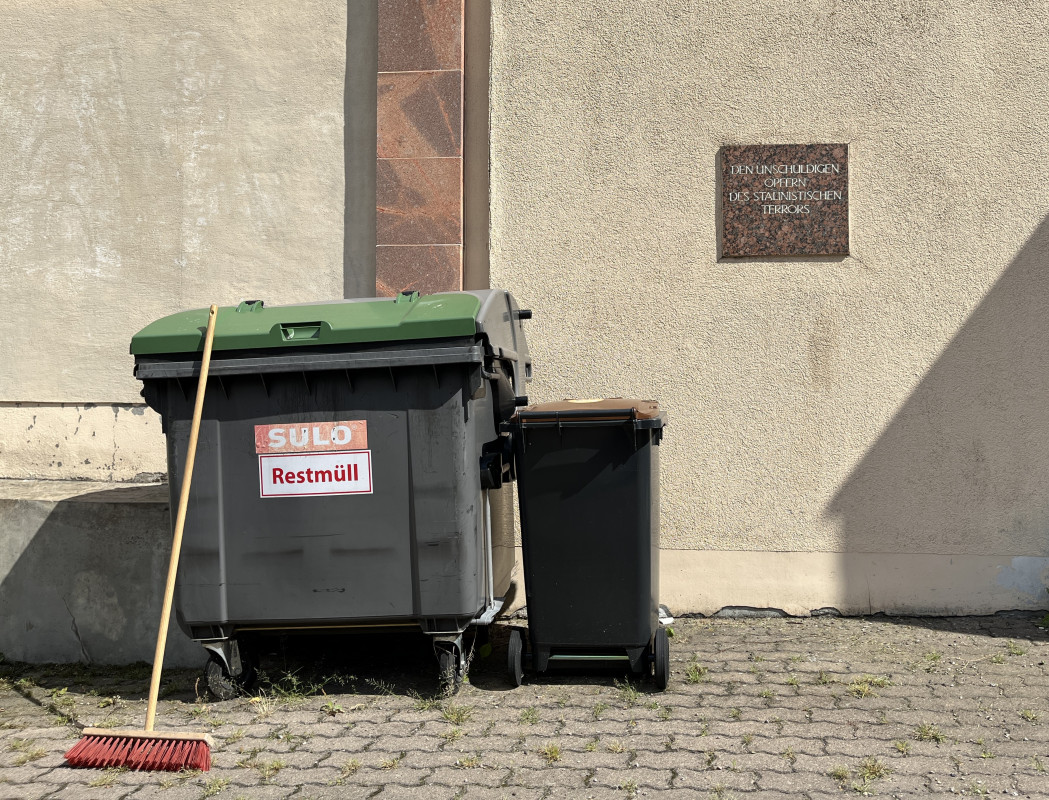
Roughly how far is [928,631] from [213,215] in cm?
480

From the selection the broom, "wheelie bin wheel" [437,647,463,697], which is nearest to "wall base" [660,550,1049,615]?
"wheelie bin wheel" [437,647,463,697]

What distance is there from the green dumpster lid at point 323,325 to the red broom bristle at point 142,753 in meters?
1.57

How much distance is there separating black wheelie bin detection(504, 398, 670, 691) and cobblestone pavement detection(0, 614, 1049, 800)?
0.25m

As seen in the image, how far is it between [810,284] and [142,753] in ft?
13.3

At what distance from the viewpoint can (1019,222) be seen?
535cm

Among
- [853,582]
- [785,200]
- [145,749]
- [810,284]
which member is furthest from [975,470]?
[145,749]

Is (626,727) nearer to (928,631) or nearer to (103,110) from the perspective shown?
(928,631)

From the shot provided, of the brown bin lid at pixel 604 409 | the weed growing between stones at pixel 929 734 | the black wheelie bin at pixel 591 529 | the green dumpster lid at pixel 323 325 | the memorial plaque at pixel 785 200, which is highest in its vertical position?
the memorial plaque at pixel 785 200

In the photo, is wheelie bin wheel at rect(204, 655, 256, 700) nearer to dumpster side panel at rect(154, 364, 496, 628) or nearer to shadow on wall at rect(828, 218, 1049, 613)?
dumpster side panel at rect(154, 364, 496, 628)

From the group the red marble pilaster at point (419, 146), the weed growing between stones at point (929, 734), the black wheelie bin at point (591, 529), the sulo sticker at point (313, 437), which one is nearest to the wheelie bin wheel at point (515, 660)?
the black wheelie bin at point (591, 529)

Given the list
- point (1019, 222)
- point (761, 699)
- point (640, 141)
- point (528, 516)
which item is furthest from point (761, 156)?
point (761, 699)

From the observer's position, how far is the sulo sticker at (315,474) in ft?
13.5

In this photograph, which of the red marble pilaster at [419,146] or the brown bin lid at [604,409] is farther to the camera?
the red marble pilaster at [419,146]

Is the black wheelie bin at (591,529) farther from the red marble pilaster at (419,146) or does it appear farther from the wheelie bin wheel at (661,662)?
the red marble pilaster at (419,146)
